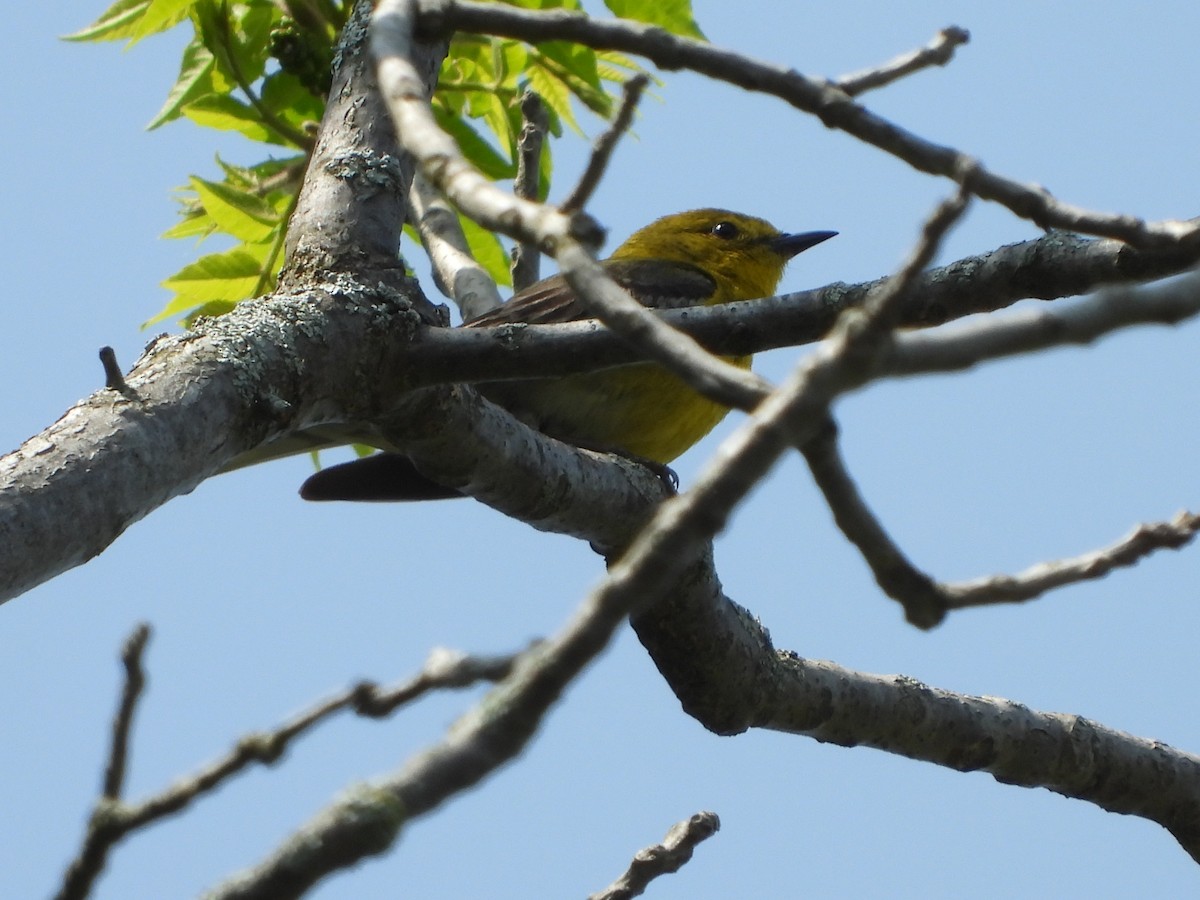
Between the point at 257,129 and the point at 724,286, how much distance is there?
2.59m

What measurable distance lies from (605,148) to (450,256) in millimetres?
2773

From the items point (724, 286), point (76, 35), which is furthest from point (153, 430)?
point (724, 286)

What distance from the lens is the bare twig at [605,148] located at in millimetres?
2578

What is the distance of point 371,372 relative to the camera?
3.11m

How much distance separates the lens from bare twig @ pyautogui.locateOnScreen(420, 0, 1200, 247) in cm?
243

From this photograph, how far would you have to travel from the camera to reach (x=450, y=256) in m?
5.36

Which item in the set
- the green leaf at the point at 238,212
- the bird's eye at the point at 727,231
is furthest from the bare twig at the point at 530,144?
the bird's eye at the point at 727,231

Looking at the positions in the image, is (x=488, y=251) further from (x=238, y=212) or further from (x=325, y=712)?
(x=325, y=712)

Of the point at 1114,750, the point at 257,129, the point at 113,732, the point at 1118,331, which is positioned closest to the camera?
the point at 113,732

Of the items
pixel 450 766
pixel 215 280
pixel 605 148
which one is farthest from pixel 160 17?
pixel 450 766

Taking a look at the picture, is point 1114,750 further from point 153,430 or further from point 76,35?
point 76,35

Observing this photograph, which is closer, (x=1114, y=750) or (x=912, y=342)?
(x=912, y=342)

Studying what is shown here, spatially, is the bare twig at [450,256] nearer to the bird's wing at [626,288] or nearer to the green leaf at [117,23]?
the bird's wing at [626,288]

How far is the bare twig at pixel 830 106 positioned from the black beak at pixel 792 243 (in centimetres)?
451
